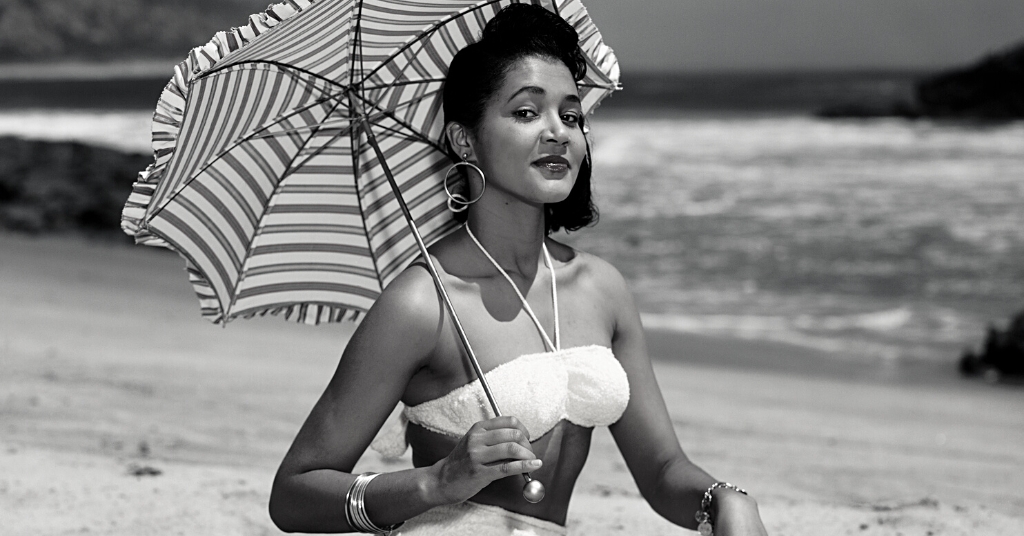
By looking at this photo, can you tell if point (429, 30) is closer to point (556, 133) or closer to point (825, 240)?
point (556, 133)

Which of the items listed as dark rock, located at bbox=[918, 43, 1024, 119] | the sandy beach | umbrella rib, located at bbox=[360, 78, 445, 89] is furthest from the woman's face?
dark rock, located at bbox=[918, 43, 1024, 119]

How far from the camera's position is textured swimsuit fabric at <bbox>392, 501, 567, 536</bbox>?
2324 millimetres

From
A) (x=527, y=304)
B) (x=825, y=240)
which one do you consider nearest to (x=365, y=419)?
(x=527, y=304)

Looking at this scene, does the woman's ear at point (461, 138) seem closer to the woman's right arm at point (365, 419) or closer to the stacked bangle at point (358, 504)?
the woman's right arm at point (365, 419)

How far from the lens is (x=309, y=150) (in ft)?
9.07

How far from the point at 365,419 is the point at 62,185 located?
32.7ft

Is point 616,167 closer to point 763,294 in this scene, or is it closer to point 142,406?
point 763,294

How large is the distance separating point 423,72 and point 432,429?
36.2 inches

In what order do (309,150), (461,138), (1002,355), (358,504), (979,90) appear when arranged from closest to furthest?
(358,504) < (461,138) < (309,150) < (1002,355) < (979,90)

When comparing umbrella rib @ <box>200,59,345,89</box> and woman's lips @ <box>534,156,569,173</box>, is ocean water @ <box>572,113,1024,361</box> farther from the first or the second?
woman's lips @ <box>534,156,569,173</box>

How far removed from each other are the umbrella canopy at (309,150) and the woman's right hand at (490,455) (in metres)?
0.70

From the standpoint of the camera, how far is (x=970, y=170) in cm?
2289

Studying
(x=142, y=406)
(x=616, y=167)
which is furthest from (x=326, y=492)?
(x=616, y=167)

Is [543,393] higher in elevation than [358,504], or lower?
higher
